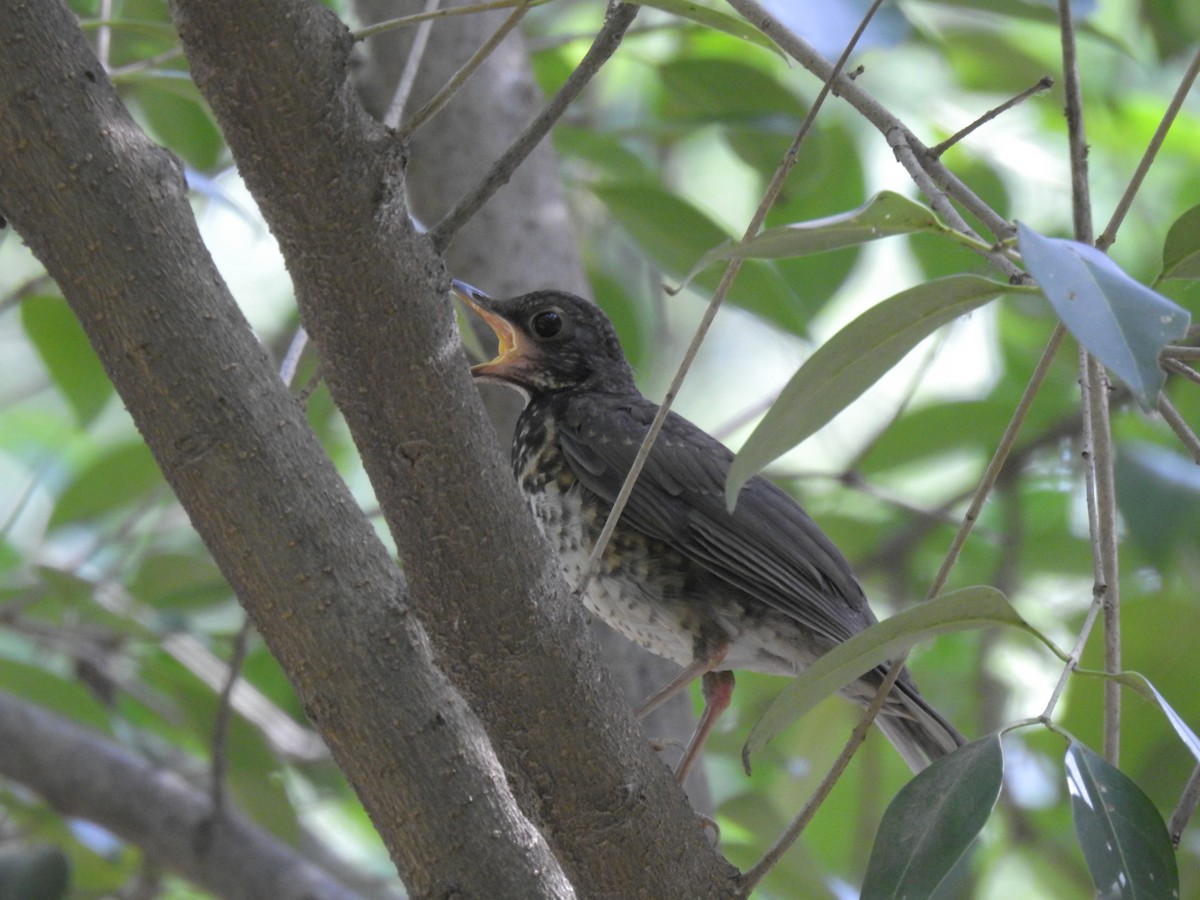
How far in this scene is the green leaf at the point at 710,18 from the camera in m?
1.37

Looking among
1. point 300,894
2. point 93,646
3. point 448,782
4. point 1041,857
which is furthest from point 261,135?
point 1041,857

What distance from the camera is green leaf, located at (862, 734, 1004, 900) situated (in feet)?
4.27

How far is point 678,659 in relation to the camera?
2545 millimetres

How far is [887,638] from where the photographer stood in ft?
4.52

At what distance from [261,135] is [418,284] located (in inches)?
8.3

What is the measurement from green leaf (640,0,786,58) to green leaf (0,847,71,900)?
202 centimetres

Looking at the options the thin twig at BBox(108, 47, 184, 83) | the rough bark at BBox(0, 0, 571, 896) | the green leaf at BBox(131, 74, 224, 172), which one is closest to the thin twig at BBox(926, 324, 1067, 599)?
the rough bark at BBox(0, 0, 571, 896)

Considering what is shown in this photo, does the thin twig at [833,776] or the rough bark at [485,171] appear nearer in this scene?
the thin twig at [833,776]

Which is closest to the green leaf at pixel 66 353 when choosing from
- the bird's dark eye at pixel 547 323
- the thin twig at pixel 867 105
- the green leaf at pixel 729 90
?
the bird's dark eye at pixel 547 323

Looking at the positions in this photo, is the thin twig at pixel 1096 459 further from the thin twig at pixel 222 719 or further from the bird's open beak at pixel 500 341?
the bird's open beak at pixel 500 341

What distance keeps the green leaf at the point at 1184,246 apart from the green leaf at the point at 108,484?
248 centimetres

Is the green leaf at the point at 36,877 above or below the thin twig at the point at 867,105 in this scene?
below

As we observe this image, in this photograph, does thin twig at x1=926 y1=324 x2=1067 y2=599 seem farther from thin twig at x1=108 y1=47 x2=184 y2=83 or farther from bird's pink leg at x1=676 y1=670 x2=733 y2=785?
thin twig at x1=108 y1=47 x2=184 y2=83

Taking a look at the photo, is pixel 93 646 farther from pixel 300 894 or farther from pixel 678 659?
pixel 678 659
